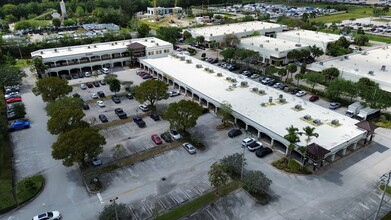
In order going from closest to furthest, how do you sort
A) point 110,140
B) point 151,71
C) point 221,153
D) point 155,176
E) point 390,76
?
point 155,176
point 221,153
point 110,140
point 390,76
point 151,71

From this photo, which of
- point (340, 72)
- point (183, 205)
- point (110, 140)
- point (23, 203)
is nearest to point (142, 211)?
point (183, 205)

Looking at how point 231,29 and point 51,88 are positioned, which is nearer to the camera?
point 51,88

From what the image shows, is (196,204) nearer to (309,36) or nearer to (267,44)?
(267,44)

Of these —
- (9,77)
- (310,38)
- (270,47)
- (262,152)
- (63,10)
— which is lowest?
(262,152)

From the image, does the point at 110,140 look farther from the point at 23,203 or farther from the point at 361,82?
the point at 361,82

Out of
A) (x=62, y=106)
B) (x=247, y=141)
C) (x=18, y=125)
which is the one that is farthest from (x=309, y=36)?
(x=18, y=125)

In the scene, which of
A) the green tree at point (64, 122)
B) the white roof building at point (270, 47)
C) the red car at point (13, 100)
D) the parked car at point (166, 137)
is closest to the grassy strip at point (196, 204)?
the parked car at point (166, 137)

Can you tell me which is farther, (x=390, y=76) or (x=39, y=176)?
(x=390, y=76)
